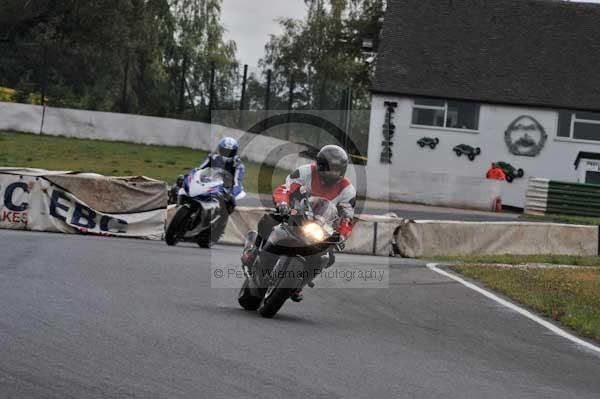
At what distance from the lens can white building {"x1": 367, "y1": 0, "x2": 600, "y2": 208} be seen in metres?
42.8

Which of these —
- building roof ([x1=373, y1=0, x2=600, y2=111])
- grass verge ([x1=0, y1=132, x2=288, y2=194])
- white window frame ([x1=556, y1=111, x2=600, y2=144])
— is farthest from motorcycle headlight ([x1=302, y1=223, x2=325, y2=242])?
white window frame ([x1=556, y1=111, x2=600, y2=144])

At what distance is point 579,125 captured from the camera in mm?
43281

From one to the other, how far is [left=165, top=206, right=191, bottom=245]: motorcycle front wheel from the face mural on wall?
2775 cm

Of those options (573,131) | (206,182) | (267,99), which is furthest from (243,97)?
(206,182)

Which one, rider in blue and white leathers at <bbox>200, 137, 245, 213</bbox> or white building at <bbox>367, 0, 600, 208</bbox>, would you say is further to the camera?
white building at <bbox>367, 0, 600, 208</bbox>

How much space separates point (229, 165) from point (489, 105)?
1089 inches

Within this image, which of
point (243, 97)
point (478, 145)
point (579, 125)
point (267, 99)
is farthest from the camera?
point (579, 125)

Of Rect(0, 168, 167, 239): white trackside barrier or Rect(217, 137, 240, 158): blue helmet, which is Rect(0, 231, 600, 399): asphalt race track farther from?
Rect(0, 168, 167, 239): white trackside barrier

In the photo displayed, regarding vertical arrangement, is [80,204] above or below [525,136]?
below

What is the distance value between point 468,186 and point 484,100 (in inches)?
301

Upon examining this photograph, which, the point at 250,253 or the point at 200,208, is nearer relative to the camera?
the point at 250,253

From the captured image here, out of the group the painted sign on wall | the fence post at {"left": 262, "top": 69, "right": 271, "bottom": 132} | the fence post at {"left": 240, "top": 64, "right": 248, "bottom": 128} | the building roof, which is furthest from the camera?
the building roof

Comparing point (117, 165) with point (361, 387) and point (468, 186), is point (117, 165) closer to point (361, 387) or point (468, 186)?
point (468, 186)

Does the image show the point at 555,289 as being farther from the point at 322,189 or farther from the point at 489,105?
the point at 489,105
